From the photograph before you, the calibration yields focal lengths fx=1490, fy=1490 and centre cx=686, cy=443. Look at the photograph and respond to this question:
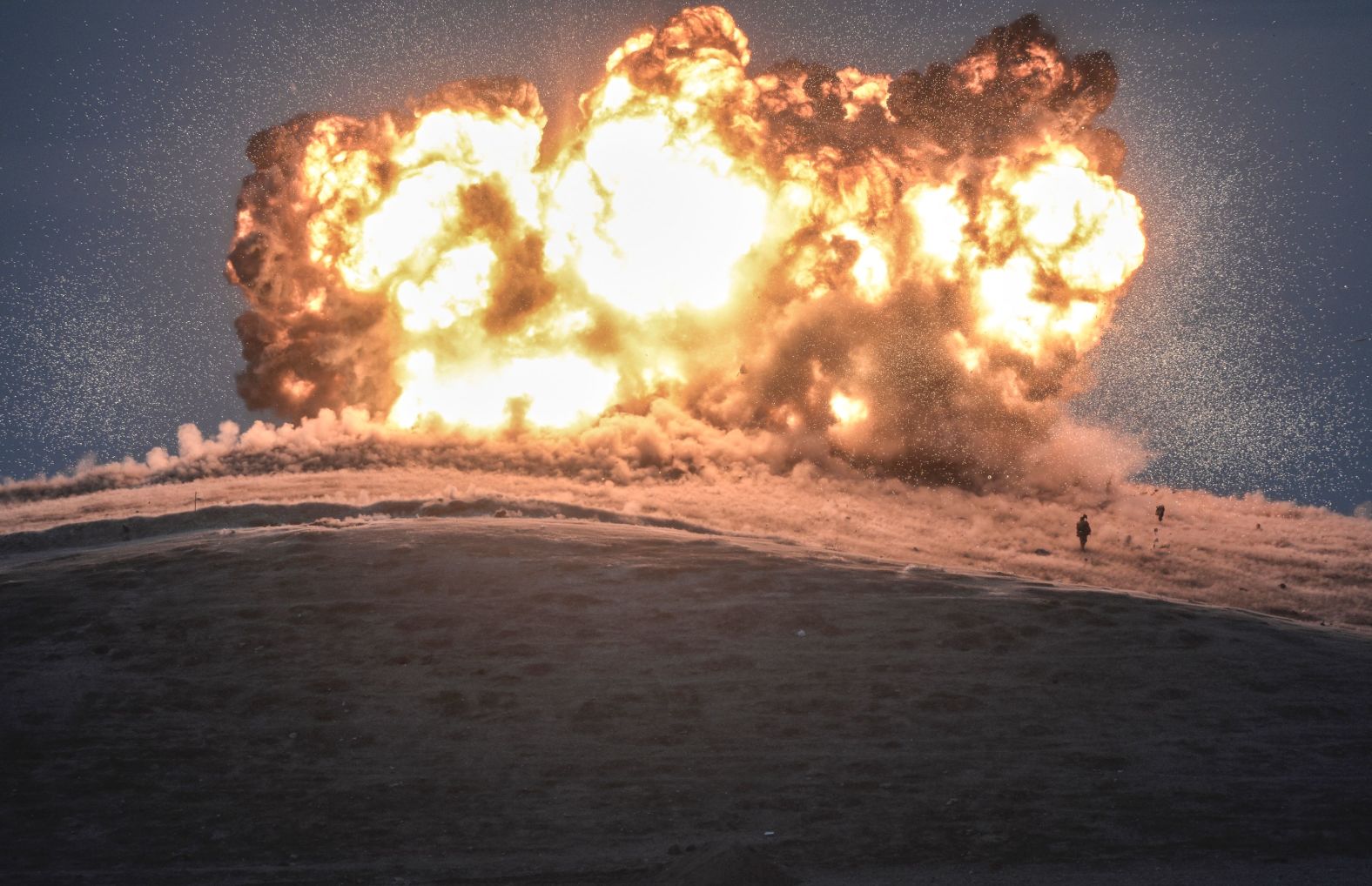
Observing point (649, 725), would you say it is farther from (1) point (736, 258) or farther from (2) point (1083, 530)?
(1) point (736, 258)

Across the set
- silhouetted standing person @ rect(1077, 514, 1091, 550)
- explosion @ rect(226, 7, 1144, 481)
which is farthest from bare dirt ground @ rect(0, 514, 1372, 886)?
explosion @ rect(226, 7, 1144, 481)

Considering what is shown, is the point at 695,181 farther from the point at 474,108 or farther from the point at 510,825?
the point at 510,825

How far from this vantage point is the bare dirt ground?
69.6 ft

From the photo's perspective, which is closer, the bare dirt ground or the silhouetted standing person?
the bare dirt ground

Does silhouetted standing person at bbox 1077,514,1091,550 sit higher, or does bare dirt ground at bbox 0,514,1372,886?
silhouetted standing person at bbox 1077,514,1091,550

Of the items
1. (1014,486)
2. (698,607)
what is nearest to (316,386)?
(1014,486)

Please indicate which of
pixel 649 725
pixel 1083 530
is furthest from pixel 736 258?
pixel 649 725

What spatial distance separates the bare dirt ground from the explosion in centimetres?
3673

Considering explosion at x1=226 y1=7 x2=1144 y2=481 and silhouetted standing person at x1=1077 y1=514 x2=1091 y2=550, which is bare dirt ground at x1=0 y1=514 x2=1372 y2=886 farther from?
explosion at x1=226 y1=7 x2=1144 y2=481

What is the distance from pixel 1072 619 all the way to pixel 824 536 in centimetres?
2016

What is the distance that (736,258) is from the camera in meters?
74.4

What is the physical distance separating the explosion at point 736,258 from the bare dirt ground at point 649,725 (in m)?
36.7

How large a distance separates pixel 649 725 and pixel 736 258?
50447 millimetres

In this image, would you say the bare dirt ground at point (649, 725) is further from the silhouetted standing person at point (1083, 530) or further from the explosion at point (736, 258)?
the explosion at point (736, 258)
